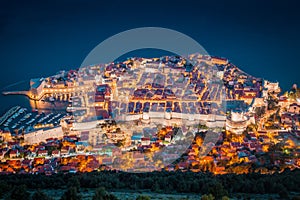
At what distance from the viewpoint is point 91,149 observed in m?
7.18

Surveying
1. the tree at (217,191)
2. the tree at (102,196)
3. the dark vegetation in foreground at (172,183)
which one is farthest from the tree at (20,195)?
the tree at (217,191)

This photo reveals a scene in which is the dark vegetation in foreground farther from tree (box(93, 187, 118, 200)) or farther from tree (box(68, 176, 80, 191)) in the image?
tree (box(93, 187, 118, 200))

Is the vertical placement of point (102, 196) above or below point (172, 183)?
below

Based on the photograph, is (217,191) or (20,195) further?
(217,191)

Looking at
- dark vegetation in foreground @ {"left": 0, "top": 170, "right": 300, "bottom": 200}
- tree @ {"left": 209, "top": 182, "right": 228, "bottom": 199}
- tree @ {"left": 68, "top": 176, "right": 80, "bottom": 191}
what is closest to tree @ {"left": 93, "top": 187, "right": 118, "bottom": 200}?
dark vegetation in foreground @ {"left": 0, "top": 170, "right": 300, "bottom": 200}

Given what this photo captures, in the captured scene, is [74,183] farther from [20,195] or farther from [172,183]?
[172,183]

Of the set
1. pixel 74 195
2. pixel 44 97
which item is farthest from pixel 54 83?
pixel 74 195

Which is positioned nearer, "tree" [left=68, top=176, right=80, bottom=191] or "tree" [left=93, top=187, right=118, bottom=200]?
"tree" [left=93, top=187, right=118, bottom=200]

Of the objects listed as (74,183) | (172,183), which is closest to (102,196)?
(74,183)

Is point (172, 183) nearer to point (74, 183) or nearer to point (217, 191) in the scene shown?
point (217, 191)

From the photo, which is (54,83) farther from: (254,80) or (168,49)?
(254,80)

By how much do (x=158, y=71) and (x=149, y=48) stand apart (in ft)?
7.32

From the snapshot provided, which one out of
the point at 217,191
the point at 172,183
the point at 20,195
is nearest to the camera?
the point at 20,195

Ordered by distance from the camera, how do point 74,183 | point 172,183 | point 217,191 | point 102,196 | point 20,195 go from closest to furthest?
1. point 102,196
2. point 20,195
3. point 217,191
4. point 74,183
5. point 172,183
